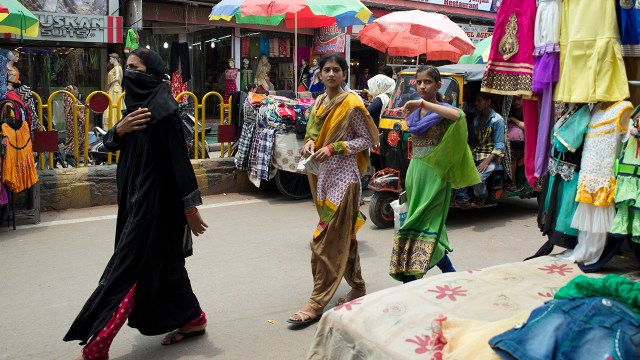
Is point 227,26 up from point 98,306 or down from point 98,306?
up

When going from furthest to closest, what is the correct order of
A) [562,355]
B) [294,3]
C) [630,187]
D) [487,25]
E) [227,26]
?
[487,25]
[227,26]
[294,3]
[630,187]
[562,355]

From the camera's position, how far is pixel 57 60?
1441 centimetres

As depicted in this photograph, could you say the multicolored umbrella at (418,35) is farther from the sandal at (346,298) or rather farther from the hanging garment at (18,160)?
the sandal at (346,298)

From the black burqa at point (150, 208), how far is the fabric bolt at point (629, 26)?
8.07ft

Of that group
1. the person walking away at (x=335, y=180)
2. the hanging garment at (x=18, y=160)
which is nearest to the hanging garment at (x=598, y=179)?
the person walking away at (x=335, y=180)

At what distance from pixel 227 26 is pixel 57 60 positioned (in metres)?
4.21

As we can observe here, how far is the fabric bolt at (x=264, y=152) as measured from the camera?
8617 millimetres

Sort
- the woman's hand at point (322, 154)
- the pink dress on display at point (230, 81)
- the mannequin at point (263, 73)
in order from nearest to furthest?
the woman's hand at point (322, 154) < the pink dress on display at point (230, 81) < the mannequin at point (263, 73)

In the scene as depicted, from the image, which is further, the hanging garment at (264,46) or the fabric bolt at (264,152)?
the hanging garment at (264,46)

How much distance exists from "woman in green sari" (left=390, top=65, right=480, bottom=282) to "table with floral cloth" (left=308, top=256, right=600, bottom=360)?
39.3 inches

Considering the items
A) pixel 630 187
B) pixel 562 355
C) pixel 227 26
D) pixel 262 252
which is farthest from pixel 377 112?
pixel 227 26

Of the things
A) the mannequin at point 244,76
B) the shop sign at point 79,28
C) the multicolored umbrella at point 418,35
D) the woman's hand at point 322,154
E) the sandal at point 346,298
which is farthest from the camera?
the mannequin at point 244,76

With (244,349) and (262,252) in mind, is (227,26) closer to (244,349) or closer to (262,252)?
(262,252)

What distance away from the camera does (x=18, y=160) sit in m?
6.78
